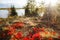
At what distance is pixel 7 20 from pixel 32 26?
0.33 meters

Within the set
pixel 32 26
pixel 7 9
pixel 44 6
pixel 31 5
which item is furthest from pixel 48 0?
pixel 7 9

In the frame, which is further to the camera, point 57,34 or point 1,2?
point 1,2

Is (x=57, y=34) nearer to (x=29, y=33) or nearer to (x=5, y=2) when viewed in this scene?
(x=29, y=33)

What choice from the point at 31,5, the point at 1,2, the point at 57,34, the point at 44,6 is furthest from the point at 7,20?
the point at 57,34

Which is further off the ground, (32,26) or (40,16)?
(40,16)

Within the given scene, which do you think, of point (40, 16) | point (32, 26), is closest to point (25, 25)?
point (32, 26)

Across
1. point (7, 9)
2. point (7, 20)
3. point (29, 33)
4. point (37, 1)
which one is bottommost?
Result: point (29, 33)

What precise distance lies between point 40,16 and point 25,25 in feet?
0.71

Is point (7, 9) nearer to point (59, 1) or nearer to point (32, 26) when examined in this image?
point (32, 26)

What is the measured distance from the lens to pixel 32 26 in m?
1.63

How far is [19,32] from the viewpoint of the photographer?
1.63 m

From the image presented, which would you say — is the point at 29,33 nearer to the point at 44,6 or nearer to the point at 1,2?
the point at 44,6

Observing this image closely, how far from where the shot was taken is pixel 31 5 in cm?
164

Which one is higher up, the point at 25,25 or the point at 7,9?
the point at 7,9
